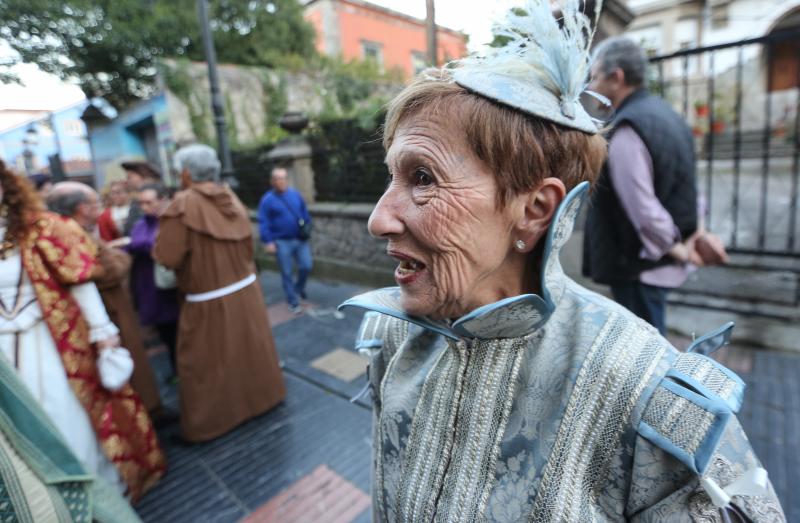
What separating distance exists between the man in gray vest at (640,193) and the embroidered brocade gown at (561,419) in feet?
5.48

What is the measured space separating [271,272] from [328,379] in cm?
494

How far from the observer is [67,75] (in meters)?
17.6

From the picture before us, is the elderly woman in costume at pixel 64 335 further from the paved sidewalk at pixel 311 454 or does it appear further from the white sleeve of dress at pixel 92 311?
the paved sidewalk at pixel 311 454

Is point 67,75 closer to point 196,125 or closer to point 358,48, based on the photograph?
point 196,125

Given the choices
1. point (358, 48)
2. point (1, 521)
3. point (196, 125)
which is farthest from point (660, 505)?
point (358, 48)

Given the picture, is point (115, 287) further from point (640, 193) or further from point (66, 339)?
point (640, 193)

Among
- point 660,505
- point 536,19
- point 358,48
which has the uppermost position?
point 358,48

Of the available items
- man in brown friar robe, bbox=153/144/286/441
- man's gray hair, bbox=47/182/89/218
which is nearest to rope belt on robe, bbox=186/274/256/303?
man in brown friar robe, bbox=153/144/286/441

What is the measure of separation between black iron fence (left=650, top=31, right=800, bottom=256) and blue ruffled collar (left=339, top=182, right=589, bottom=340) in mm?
3306

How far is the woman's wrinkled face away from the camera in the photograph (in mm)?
942

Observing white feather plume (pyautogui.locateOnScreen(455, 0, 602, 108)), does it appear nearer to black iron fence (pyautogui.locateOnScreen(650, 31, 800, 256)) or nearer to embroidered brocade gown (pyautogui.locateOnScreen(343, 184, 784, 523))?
embroidered brocade gown (pyautogui.locateOnScreen(343, 184, 784, 523))

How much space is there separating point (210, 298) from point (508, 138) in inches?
120

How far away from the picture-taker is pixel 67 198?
3.19m

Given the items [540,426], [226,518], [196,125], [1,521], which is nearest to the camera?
[540,426]
